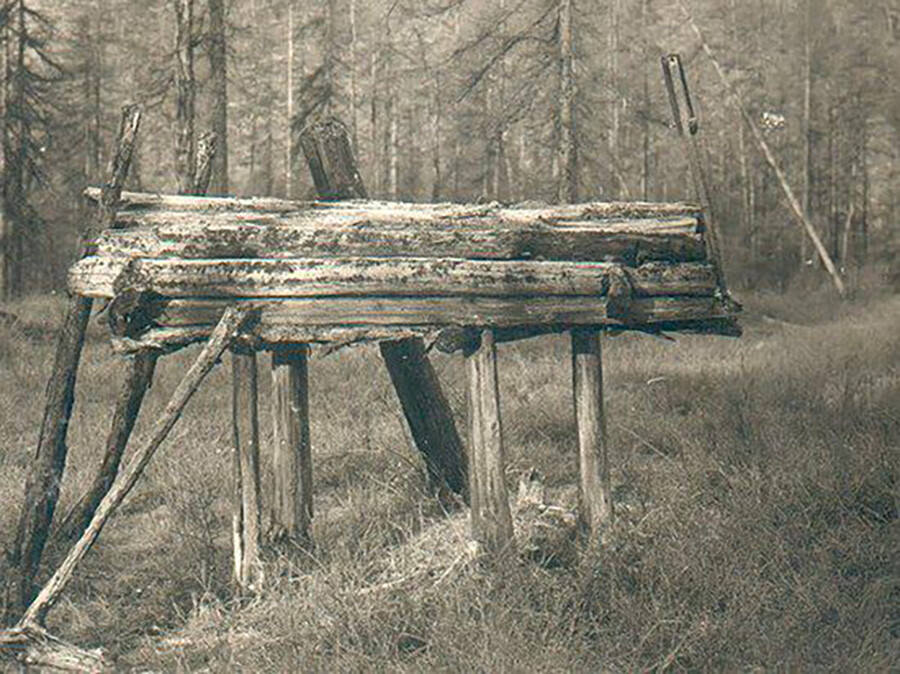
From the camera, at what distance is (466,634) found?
4.38 metres

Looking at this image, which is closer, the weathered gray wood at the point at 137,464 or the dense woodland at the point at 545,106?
the weathered gray wood at the point at 137,464

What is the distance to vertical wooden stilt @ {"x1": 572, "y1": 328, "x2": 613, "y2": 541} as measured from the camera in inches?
232

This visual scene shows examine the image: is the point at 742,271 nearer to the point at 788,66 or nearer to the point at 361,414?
the point at 788,66

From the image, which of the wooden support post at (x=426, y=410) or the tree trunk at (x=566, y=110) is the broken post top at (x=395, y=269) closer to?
the wooden support post at (x=426, y=410)

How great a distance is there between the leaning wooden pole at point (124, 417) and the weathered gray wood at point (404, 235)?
758mm

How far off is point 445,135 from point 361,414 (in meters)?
30.2

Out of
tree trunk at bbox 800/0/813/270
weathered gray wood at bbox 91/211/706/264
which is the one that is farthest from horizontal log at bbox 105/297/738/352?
tree trunk at bbox 800/0/813/270

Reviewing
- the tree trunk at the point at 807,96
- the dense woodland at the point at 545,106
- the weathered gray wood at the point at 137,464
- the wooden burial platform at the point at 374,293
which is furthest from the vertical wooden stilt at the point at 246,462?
the tree trunk at the point at 807,96

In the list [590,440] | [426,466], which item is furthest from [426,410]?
[590,440]

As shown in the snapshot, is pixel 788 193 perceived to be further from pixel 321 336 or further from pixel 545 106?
pixel 321 336

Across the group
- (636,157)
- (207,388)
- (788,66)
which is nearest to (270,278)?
(207,388)

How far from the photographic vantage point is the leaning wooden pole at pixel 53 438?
6.06m

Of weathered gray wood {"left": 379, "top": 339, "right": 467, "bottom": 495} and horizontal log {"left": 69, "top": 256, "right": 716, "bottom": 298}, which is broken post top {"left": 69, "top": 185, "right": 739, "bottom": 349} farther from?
weathered gray wood {"left": 379, "top": 339, "right": 467, "bottom": 495}

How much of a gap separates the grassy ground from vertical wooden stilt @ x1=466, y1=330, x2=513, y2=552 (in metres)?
0.29
